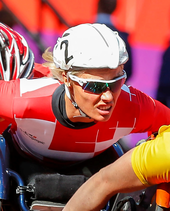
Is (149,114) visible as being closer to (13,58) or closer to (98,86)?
(98,86)

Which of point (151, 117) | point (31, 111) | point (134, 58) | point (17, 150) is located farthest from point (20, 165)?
point (134, 58)

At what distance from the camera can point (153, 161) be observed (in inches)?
53.5

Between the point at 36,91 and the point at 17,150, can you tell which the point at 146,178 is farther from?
the point at 17,150

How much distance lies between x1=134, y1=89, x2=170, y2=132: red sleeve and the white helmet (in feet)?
1.44

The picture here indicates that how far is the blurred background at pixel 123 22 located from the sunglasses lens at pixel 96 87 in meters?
2.45

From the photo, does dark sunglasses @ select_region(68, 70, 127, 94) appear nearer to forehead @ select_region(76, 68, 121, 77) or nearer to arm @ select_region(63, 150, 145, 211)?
forehead @ select_region(76, 68, 121, 77)

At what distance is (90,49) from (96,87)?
19cm

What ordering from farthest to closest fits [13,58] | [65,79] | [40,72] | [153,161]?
[40,72], [13,58], [65,79], [153,161]

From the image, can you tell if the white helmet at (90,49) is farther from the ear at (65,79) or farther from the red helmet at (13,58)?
the red helmet at (13,58)

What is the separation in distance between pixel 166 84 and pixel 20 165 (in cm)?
250

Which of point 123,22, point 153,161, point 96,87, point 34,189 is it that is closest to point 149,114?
point 96,87

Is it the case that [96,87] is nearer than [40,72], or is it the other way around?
[96,87]

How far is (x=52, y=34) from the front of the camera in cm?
455

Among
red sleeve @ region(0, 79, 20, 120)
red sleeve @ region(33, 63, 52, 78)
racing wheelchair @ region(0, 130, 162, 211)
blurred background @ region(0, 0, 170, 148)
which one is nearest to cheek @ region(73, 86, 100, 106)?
red sleeve @ region(0, 79, 20, 120)
